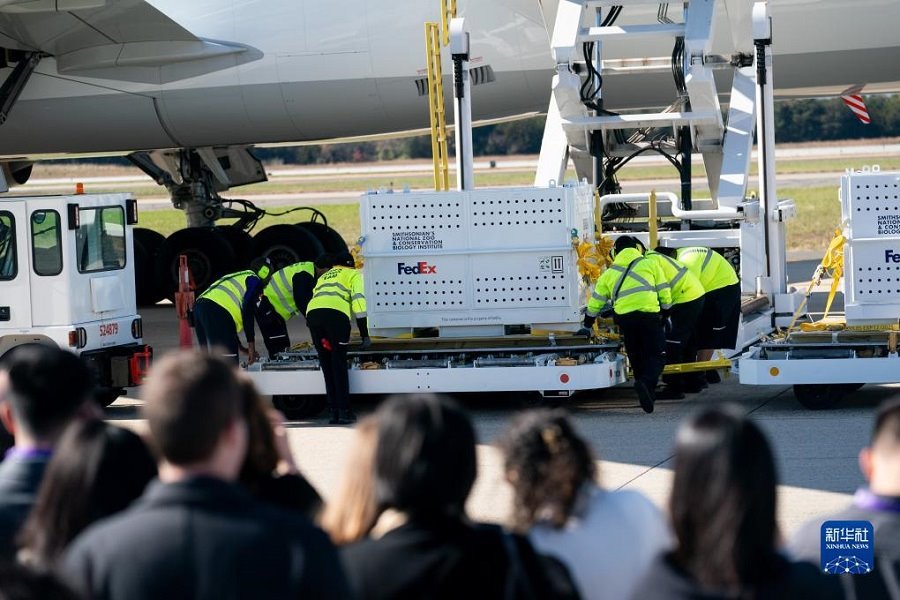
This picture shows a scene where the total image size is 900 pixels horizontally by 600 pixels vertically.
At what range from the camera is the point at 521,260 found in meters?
11.4

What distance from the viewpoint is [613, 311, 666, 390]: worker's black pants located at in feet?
35.8

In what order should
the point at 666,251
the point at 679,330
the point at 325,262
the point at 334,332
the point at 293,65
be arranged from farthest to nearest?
1. the point at 293,65
2. the point at 666,251
3. the point at 325,262
4. the point at 679,330
5. the point at 334,332

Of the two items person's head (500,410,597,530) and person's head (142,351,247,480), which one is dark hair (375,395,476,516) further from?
person's head (142,351,247,480)

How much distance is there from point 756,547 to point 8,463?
7.39 feet

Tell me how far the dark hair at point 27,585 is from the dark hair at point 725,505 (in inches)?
53.5

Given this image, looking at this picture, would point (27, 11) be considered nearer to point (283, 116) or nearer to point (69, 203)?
point (283, 116)

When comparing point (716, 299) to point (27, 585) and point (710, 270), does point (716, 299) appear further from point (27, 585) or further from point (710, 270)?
point (27, 585)

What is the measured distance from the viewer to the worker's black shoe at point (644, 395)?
35.6 feet

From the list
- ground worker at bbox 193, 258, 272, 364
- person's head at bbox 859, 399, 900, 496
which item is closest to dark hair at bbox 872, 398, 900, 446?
person's head at bbox 859, 399, 900, 496

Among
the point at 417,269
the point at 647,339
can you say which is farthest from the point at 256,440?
the point at 417,269

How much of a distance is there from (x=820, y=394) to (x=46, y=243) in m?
6.39

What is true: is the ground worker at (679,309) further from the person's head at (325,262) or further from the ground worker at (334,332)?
the person's head at (325,262)

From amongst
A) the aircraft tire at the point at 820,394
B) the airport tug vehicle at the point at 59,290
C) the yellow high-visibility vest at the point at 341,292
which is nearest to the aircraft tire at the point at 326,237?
the airport tug vehicle at the point at 59,290

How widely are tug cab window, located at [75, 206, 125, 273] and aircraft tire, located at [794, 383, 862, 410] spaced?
589 cm
